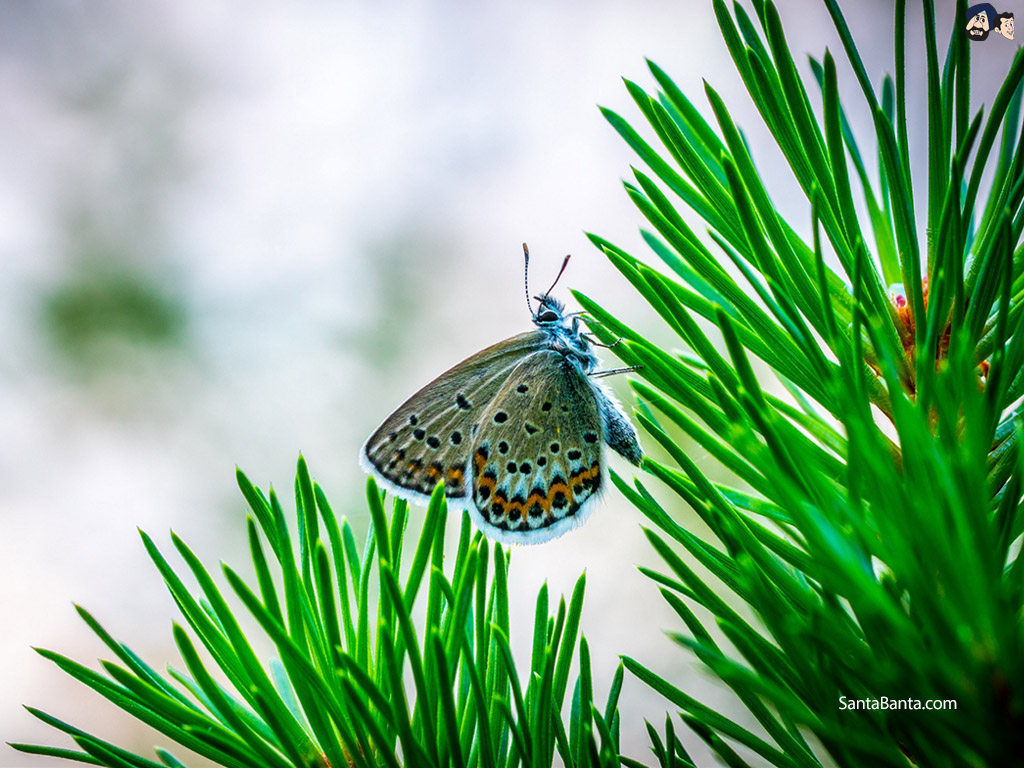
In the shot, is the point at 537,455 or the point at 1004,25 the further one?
the point at 537,455

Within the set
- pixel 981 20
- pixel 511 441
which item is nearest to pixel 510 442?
pixel 511 441

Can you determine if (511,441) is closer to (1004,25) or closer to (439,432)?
(439,432)

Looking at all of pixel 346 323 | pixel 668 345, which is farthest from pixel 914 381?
pixel 346 323

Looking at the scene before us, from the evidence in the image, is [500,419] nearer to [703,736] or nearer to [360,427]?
[703,736]

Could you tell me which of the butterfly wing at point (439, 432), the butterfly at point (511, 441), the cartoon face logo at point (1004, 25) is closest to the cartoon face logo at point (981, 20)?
the cartoon face logo at point (1004, 25)

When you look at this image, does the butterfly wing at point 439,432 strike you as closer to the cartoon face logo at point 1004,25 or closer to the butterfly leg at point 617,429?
the butterfly leg at point 617,429

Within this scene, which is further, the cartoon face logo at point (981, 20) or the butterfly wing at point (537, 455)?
the butterfly wing at point (537, 455)

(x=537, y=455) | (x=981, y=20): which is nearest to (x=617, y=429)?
(x=537, y=455)
